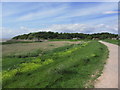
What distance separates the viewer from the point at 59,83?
5.98 m

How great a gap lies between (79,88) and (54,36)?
11502 cm

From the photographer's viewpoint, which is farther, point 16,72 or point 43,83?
point 16,72

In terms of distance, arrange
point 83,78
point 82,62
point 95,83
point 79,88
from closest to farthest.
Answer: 1. point 79,88
2. point 95,83
3. point 83,78
4. point 82,62

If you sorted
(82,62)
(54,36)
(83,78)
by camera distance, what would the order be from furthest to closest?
(54,36)
(82,62)
(83,78)

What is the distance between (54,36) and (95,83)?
376 feet

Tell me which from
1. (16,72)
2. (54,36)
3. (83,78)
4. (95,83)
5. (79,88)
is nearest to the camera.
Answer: (79,88)

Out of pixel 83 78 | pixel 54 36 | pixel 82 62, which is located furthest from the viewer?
pixel 54 36

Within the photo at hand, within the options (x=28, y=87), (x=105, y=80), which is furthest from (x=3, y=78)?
(x=105, y=80)

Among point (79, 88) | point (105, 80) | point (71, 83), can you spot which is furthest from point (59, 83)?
point (105, 80)

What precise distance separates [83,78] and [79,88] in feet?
Answer: 4.29

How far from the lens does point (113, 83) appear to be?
5656mm

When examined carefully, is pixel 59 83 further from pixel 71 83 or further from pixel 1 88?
pixel 1 88

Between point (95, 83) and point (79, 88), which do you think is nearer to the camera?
point (79, 88)

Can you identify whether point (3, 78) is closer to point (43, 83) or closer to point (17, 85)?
point (17, 85)
